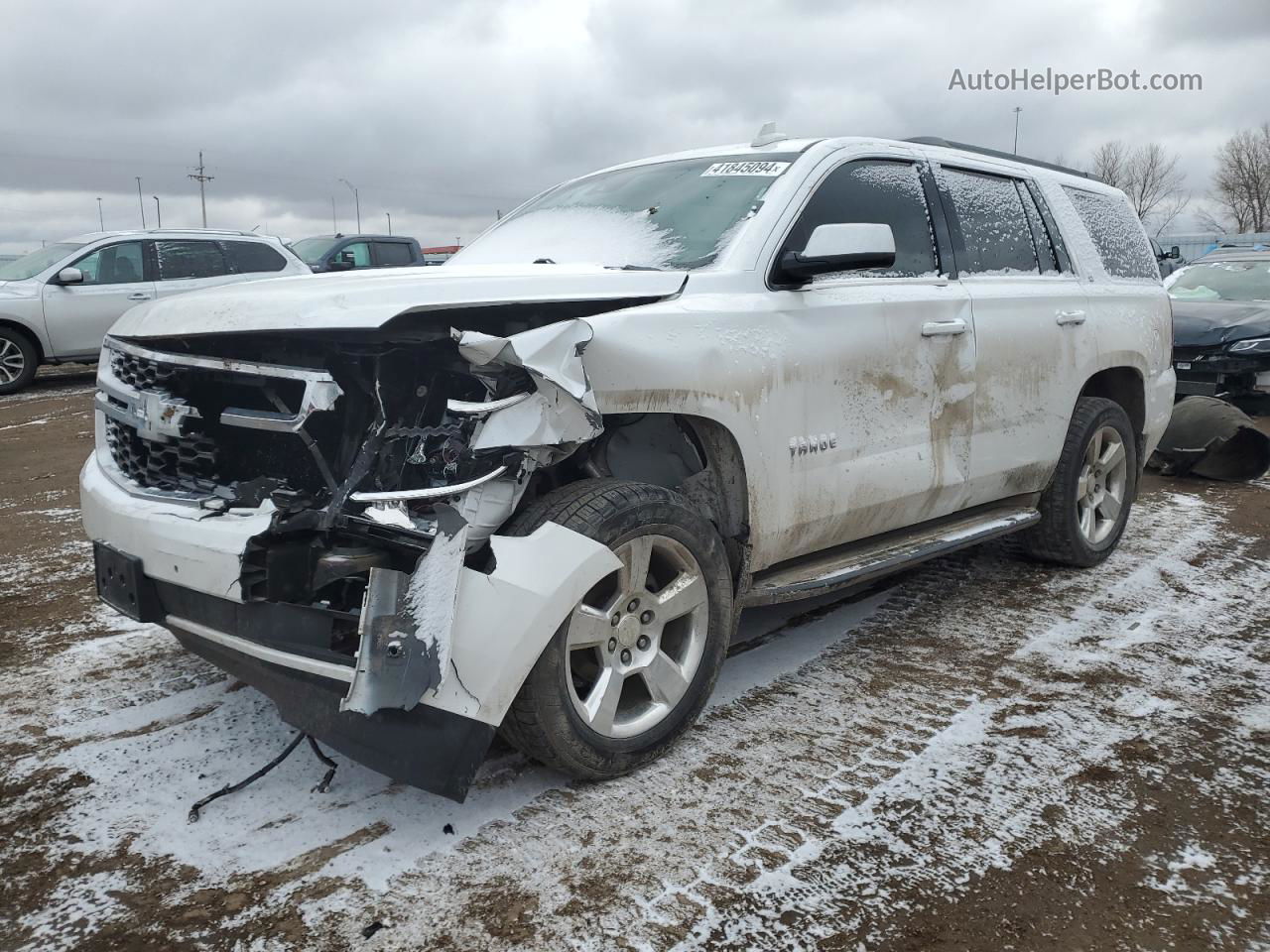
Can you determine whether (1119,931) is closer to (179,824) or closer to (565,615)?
(565,615)

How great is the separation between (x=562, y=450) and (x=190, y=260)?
1095cm

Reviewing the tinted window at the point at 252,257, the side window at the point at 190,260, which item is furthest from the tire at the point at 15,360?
the tinted window at the point at 252,257

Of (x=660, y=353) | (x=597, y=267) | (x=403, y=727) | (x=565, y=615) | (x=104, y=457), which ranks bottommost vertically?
(x=403, y=727)

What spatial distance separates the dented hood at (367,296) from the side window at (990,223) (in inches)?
66.1

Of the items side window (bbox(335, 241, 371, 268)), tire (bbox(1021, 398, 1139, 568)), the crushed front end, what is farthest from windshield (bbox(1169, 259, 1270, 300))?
side window (bbox(335, 241, 371, 268))

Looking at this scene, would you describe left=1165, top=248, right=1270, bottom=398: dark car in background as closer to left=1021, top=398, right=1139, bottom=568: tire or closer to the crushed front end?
left=1021, top=398, right=1139, bottom=568: tire

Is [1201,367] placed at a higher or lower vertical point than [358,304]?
lower

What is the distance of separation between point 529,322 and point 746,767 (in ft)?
4.66

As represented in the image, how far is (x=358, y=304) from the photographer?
2486 mm

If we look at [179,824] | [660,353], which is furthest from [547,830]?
[660,353]

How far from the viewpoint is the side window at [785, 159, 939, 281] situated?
3568mm

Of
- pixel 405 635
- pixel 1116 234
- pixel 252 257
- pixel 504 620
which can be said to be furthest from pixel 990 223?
pixel 252 257

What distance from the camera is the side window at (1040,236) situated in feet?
15.2

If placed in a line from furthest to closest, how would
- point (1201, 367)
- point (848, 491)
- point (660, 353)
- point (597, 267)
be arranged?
point (1201, 367) → point (848, 491) → point (597, 267) → point (660, 353)
